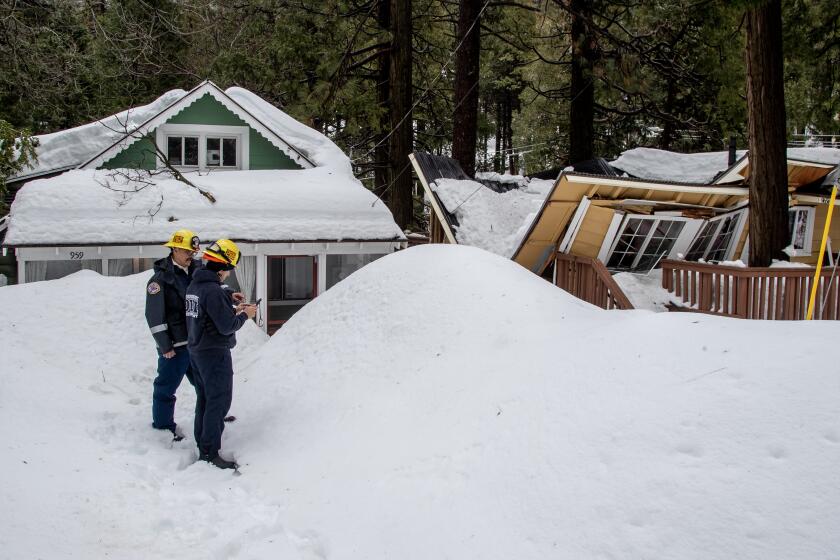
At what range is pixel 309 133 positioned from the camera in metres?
17.0

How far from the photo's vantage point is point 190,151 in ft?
51.7

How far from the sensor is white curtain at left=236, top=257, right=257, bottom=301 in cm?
1373

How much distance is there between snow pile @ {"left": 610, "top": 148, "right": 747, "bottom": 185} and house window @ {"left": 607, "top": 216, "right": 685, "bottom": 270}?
255cm

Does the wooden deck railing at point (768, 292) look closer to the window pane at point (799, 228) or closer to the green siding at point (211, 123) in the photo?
the window pane at point (799, 228)

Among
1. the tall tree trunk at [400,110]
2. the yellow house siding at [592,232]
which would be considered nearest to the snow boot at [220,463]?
the yellow house siding at [592,232]

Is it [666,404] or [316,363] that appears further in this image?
[316,363]

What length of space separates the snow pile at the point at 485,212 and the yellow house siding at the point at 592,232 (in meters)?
1.10

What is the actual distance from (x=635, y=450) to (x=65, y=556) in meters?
3.46

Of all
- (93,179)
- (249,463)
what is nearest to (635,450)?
(249,463)

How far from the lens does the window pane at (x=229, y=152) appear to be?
628 inches

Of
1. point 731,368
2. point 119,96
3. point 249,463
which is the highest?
point 119,96

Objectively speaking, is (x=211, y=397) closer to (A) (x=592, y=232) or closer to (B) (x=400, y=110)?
(A) (x=592, y=232)

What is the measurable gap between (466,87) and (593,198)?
6.04m

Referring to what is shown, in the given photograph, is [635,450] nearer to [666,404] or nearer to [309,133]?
[666,404]
